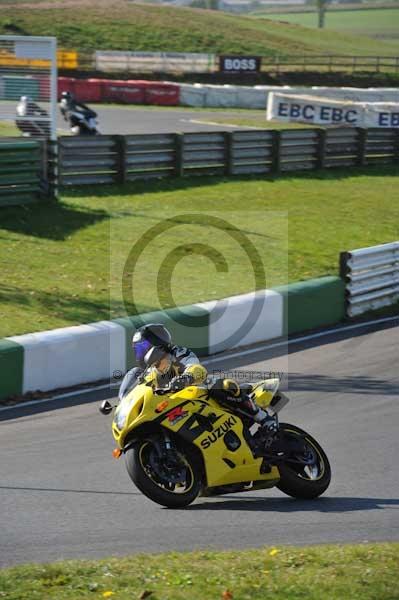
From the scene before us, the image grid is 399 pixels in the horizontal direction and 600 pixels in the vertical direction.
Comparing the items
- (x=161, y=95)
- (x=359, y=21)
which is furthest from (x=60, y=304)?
(x=359, y=21)

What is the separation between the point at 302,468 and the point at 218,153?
17586 millimetres

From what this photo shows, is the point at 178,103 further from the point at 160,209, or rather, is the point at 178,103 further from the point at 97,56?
the point at 160,209

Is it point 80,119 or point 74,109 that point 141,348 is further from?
point 74,109

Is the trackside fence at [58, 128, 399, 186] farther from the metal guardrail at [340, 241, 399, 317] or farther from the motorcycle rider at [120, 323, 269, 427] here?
the motorcycle rider at [120, 323, 269, 427]

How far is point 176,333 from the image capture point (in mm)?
13586

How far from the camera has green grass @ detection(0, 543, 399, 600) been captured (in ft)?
19.3

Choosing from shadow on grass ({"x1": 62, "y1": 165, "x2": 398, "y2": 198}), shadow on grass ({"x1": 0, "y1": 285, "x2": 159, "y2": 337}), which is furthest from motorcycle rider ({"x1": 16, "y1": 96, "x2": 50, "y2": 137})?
shadow on grass ({"x1": 0, "y1": 285, "x2": 159, "y2": 337})

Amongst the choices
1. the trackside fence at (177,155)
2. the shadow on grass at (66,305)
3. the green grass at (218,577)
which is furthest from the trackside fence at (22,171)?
the green grass at (218,577)

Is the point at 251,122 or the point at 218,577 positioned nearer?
the point at 218,577

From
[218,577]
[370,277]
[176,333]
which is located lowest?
[176,333]

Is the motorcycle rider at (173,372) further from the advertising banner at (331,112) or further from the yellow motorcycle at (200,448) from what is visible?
the advertising banner at (331,112)

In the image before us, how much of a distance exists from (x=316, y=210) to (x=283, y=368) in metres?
10.2

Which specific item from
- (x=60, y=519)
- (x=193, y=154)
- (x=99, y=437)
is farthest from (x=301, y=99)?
(x=60, y=519)

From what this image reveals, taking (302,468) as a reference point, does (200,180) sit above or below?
above
